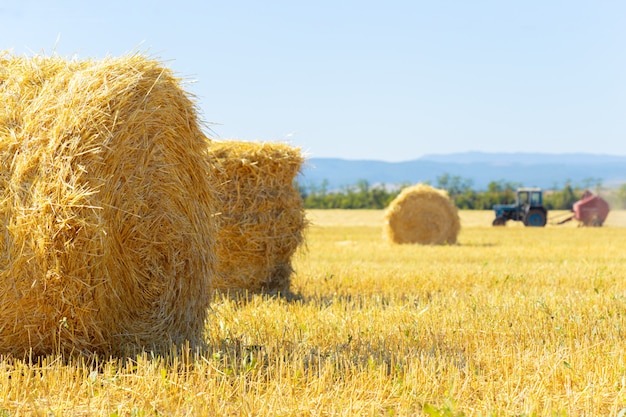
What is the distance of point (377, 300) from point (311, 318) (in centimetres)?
157

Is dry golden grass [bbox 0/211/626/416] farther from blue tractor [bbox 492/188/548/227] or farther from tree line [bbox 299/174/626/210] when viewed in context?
tree line [bbox 299/174/626/210]

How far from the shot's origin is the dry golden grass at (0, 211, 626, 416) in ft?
15.1

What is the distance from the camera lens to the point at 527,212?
104 ft

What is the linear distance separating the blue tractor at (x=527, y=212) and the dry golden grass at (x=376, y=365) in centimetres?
2266

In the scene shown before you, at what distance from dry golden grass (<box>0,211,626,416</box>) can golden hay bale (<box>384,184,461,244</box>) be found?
9988 millimetres

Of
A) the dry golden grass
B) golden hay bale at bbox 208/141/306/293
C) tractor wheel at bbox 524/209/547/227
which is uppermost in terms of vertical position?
golden hay bale at bbox 208/141/306/293

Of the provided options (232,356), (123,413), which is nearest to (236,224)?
(232,356)

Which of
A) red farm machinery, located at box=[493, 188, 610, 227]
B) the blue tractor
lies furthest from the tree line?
the blue tractor

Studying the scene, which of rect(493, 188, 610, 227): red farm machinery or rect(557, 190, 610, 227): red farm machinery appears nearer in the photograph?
rect(493, 188, 610, 227): red farm machinery

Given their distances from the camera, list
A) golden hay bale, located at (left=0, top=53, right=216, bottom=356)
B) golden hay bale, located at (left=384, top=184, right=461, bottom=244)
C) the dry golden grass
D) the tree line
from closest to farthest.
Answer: the dry golden grass < golden hay bale, located at (left=0, top=53, right=216, bottom=356) < golden hay bale, located at (left=384, top=184, right=461, bottom=244) < the tree line

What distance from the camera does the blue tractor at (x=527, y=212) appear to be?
104ft

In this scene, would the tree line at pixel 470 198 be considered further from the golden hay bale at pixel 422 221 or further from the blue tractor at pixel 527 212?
the golden hay bale at pixel 422 221

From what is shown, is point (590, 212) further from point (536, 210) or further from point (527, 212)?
point (527, 212)

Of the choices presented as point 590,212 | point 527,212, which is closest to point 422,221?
point 527,212
